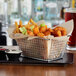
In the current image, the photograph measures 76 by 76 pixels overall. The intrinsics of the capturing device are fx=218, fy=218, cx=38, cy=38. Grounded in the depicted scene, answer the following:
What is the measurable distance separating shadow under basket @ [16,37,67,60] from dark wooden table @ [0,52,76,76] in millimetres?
80

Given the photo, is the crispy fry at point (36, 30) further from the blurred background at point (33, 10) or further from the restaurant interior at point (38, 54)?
the blurred background at point (33, 10)

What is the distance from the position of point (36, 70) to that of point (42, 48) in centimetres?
13

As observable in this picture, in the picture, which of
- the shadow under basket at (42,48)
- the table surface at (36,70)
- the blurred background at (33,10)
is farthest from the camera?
the blurred background at (33,10)

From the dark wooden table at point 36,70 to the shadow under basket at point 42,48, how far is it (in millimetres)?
80

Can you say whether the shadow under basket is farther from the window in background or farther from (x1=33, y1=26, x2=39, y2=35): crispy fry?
the window in background

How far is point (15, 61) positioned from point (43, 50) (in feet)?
0.48

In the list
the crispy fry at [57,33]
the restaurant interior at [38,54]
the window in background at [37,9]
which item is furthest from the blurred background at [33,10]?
the crispy fry at [57,33]

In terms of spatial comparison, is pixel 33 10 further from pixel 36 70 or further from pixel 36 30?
pixel 36 70

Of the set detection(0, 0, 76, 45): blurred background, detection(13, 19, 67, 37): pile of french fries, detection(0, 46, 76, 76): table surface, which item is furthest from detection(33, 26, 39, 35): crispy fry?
detection(0, 0, 76, 45): blurred background

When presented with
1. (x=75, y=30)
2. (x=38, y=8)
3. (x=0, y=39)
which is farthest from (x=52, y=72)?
(x=38, y=8)

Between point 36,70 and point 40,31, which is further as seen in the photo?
point 40,31

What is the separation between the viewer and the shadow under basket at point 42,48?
3.46ft

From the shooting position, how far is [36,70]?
3.20ft

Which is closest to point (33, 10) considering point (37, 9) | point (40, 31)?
point (37, 9)
